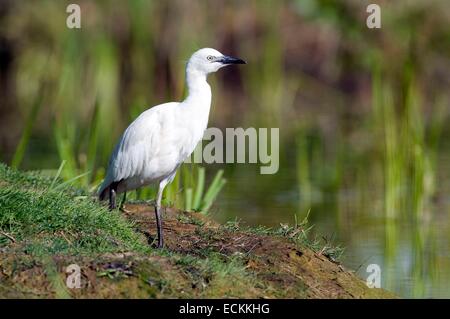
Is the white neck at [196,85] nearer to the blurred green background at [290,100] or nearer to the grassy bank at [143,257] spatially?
the grassy bank at [143,257]

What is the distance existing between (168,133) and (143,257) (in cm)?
155

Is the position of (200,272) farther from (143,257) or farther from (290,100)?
(290,100)

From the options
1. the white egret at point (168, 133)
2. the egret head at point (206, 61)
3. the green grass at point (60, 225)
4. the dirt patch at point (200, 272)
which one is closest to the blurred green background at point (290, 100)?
the white egret at point (168, 133)

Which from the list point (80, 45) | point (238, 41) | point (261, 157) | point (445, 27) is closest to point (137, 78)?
point (80, 45)

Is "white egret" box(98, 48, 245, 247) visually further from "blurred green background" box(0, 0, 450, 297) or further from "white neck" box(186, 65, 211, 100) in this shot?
"blurred green background" box(0, 0, 450, 297)

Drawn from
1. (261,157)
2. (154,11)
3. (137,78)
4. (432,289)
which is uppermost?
(154,11)

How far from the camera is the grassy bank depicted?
5.90 meters

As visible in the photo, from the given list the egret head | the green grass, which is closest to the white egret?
the egret head

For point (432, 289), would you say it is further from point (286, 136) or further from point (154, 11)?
point (154, 11)

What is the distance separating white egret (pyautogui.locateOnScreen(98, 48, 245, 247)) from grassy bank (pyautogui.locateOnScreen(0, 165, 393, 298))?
1.35 feet

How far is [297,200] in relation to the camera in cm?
1228

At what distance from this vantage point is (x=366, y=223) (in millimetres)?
10961

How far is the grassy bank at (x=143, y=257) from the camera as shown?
232 inches

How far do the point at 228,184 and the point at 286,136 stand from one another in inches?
129
